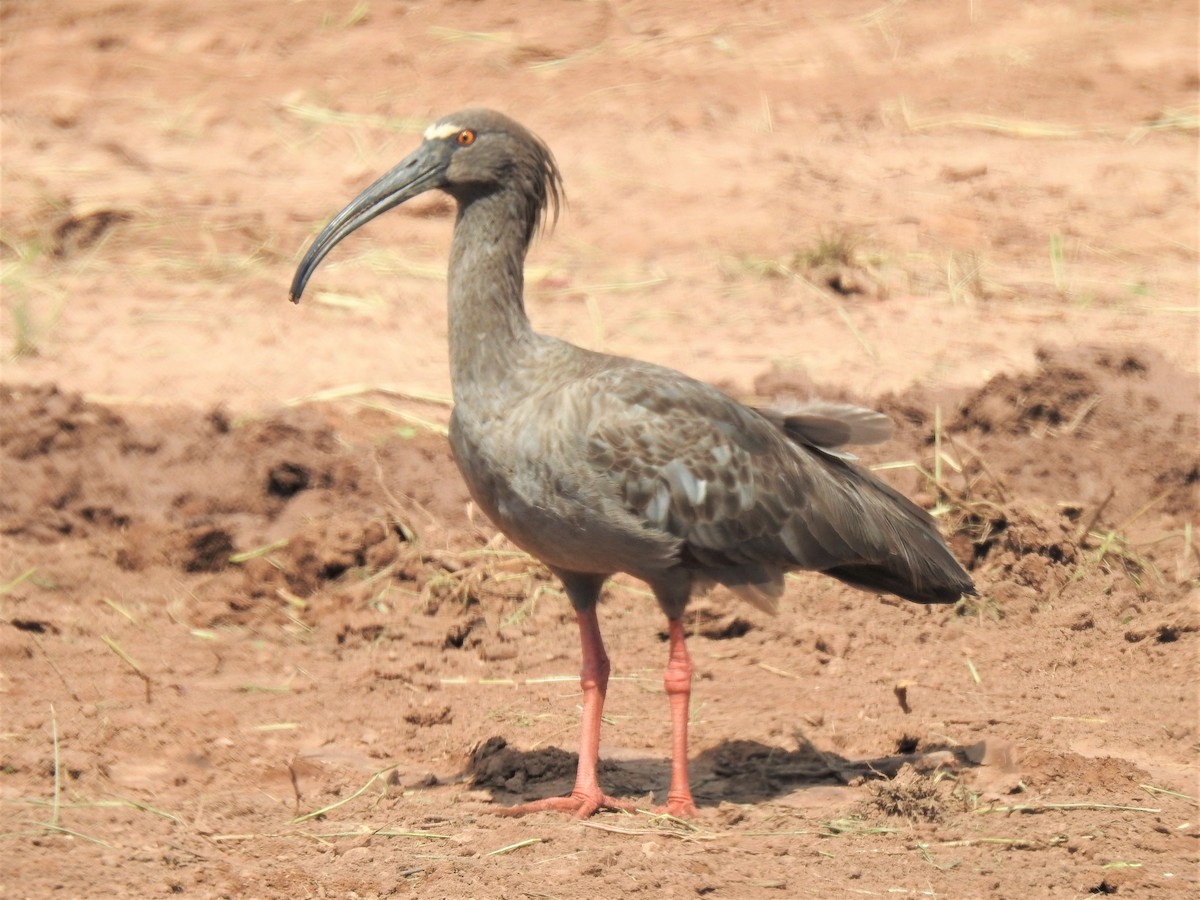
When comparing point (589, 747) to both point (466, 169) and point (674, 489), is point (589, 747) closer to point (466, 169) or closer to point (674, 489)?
point (674, 489)

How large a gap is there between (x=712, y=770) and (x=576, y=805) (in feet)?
2.51

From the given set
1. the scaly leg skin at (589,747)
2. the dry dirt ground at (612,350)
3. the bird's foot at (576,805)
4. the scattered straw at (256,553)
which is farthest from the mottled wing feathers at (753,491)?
the scattered straw at (256,553)

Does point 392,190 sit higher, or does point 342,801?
point 392,190

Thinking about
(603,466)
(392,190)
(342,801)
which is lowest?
(342,801)

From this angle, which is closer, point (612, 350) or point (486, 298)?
point (486, 298)

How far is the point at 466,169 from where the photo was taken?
20.1ft

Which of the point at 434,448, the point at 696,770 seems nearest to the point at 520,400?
the point at 696,770

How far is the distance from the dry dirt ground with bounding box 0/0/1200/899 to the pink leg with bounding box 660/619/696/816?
9.0 inches

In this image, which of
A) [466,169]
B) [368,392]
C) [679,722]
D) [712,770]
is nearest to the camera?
[679,722]

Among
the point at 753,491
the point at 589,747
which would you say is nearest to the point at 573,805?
the point at 589,747

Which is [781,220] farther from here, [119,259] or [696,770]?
[696,770]

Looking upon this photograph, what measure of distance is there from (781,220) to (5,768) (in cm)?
743

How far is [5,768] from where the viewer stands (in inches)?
236

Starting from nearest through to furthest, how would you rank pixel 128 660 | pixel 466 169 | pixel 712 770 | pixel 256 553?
pixel 466 169 < pixel 712 770 < pixel 128 660 < pixel 256 553
